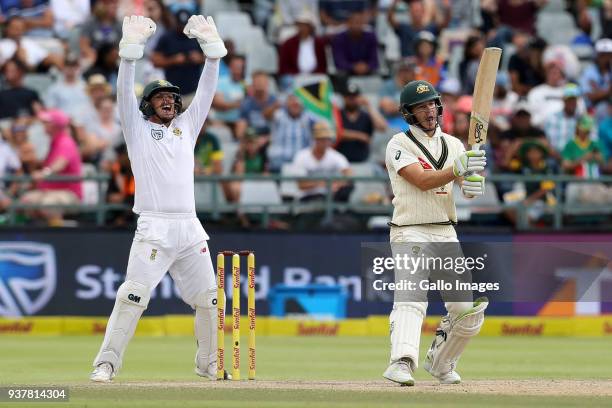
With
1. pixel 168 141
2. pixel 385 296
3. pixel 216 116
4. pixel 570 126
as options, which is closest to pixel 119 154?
pixel 216 116

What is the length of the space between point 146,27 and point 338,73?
29.3ft

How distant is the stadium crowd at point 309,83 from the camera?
16844mm

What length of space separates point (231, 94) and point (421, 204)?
29.6ft

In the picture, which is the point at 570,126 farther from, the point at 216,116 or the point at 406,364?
the point at 406,364

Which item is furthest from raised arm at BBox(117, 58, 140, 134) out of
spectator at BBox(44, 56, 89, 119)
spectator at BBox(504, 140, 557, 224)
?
spectator at BBox(44, 56, 89, 119)

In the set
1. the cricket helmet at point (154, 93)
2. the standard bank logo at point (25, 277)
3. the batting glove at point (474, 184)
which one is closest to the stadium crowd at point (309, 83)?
the standard bank logo at point (25, 277)

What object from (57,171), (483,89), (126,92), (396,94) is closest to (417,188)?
(483,89)

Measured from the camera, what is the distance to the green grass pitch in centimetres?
872

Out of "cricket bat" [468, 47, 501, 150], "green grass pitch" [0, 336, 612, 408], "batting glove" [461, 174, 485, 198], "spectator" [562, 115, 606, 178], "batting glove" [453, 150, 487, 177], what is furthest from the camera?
"spectator" [562, 115, 606, 178]

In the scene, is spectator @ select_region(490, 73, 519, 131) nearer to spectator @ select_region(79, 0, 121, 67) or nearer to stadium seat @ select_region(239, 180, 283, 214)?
stadium seat @ select_region(239, 180, 283, 214)

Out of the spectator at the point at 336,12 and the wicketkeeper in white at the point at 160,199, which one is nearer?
the wicketkeeper in white at the point at 160,199

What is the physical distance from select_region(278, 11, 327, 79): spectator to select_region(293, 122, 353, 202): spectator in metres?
1.81

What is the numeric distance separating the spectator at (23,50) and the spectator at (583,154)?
21.0 ft

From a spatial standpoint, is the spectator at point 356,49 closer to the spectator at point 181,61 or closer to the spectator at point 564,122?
the spectator at point 181,61
